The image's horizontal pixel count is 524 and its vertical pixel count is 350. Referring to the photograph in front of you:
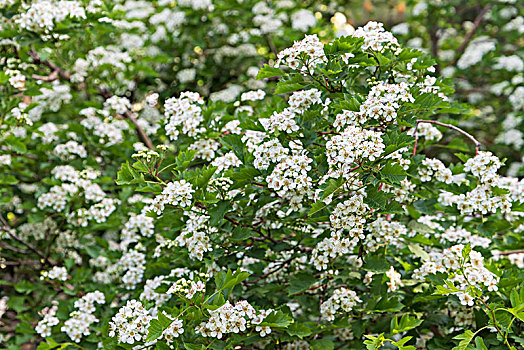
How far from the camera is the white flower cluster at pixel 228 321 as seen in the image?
166 centimetres

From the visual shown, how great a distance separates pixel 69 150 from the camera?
111 inches

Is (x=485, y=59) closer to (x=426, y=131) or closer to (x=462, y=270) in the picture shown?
(x=426, y=131)

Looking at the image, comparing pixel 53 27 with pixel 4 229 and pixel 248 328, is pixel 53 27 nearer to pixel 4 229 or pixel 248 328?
pixel 4 229

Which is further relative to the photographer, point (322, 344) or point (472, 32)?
point (472, 32)

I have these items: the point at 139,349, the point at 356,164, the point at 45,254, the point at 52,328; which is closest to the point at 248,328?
the point at 139,349

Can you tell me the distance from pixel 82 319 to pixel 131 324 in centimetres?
56

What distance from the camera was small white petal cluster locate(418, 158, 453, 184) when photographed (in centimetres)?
202

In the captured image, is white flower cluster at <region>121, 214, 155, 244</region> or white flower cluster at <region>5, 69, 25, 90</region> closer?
white flower cluster at <region>121, 214, 155, 244</region>

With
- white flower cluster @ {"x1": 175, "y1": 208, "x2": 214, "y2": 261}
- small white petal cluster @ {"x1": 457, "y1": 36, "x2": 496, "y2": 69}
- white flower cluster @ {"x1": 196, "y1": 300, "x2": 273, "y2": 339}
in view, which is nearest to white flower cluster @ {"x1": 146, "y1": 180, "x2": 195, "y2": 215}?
Answer: white flower cluster @ {"x1": 175, "y1": 208, "x2": 214, "y2": 261}

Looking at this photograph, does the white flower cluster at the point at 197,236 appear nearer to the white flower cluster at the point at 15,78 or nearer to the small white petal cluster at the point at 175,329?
the small white petal cluster at the point at 175,329

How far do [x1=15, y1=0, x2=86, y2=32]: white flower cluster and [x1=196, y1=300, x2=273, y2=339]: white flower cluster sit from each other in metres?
1.77

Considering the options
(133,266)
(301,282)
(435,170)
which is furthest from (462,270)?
(133,266)

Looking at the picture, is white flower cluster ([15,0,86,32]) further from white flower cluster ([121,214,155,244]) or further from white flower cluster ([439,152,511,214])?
white flower cluster ([439,152,511,214])

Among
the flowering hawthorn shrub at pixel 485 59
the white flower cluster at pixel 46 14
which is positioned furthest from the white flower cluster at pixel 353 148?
the flowering hawthorn shrub at pixel 485 59
